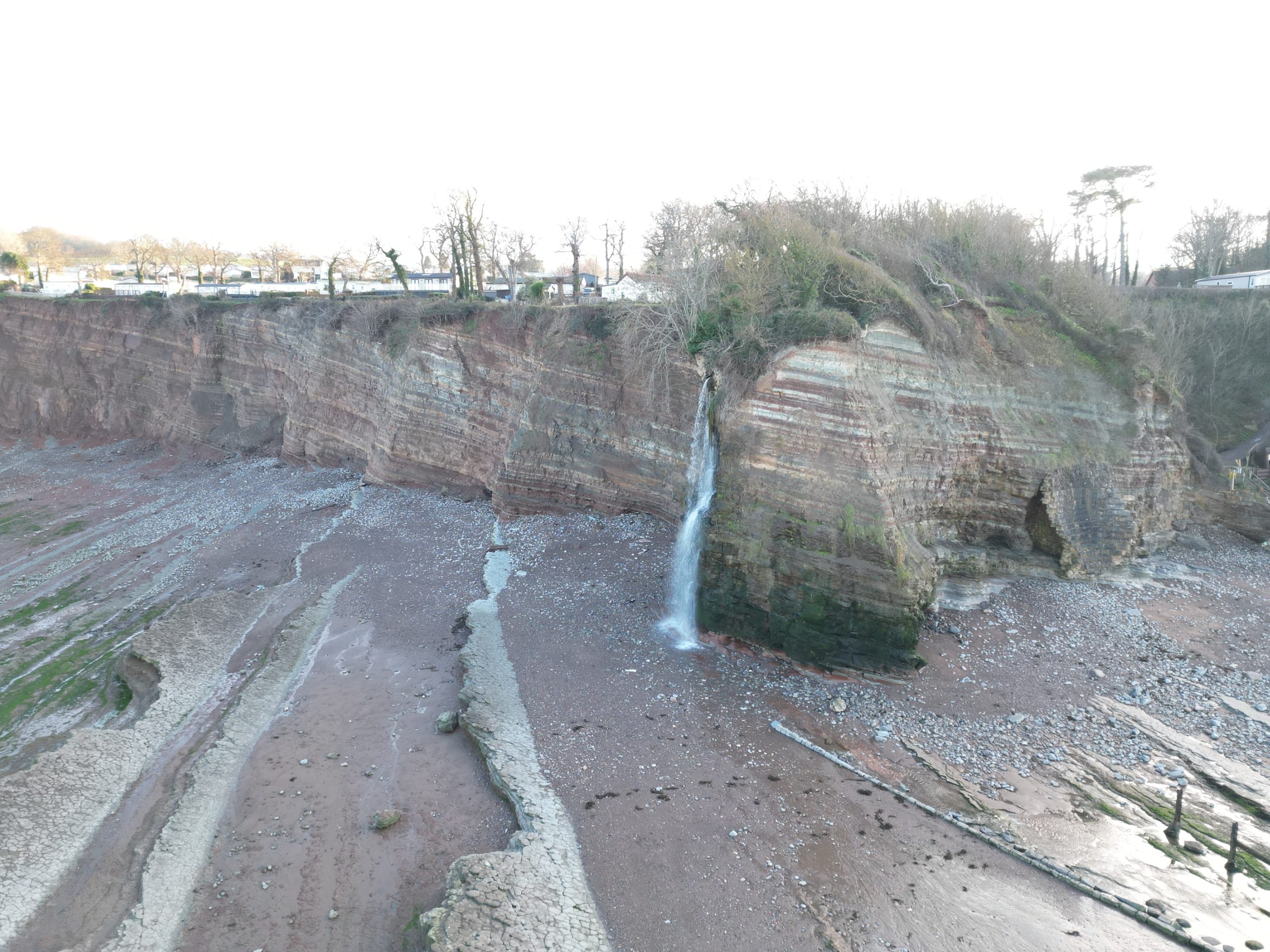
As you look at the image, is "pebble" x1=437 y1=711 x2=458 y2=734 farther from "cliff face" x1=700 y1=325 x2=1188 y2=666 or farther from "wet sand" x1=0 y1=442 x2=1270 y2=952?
"cliff face" x1=700 y1=325 x2=1188 y2=666

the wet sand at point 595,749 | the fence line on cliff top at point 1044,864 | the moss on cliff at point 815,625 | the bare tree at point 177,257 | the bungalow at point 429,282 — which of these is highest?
the bare tree at point 177,257

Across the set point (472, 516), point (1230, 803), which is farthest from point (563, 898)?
point (472, 516)

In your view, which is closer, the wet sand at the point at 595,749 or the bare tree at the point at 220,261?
the wet sand at the point at 595,749

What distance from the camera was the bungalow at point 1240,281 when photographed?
95.9 feet

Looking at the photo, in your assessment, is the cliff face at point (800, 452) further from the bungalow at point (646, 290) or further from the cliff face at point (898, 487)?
the bungalow at point (646, 290)

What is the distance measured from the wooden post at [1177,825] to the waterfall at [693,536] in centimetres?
874

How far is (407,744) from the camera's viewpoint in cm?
1248

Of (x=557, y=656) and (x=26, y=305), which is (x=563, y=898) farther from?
(x=26, y=305)

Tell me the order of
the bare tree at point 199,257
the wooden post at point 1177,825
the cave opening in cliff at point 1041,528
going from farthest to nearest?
the bare tree at point 199,257, the cave opening in cliff at point 1041,528, the wooden post at point 1177,825

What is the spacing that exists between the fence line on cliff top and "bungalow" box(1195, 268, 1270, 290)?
29.2 meters

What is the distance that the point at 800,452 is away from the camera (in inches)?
600

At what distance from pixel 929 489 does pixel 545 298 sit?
55.2 ft

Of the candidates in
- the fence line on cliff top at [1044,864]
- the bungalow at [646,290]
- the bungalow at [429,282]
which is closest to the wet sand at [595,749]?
the fence line on cliff top at [1044,864]

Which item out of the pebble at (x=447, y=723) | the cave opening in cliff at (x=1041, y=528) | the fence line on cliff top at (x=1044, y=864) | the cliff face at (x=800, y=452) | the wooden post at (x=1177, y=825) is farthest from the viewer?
the cave opening in cliff at (x=1041, y=528)
